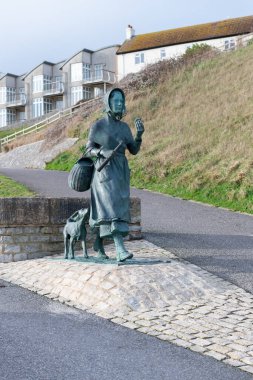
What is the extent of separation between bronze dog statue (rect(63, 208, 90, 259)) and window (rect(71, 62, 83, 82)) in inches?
2130

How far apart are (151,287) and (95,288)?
76 cm

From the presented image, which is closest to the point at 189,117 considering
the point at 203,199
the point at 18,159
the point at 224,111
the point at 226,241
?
the point at 224,111

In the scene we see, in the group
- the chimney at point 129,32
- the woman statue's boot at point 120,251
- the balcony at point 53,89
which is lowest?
the woman statue's boot at point 120,251

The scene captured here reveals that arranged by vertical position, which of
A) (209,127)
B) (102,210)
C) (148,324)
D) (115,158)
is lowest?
(148,324)

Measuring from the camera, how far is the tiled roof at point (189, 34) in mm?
47812

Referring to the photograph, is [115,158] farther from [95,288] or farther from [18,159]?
[18,159]

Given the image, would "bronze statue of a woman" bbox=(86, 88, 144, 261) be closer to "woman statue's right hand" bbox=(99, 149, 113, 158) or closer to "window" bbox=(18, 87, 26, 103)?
"woman statue's right hand" bbox=(99, 149, 113, 158)

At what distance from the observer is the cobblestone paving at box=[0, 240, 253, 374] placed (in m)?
5.41

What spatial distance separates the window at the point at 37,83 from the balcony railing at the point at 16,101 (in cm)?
215

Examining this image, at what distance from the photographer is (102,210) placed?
26.0 feet

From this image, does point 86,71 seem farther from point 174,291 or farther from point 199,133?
point 174,291

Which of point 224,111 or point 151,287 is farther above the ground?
point 224,111

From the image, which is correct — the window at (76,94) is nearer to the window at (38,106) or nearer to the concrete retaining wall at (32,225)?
the window at (38,106)

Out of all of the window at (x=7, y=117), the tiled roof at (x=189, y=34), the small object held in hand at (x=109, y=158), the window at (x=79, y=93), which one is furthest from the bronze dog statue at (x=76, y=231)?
the window at (x=7, y=117)
